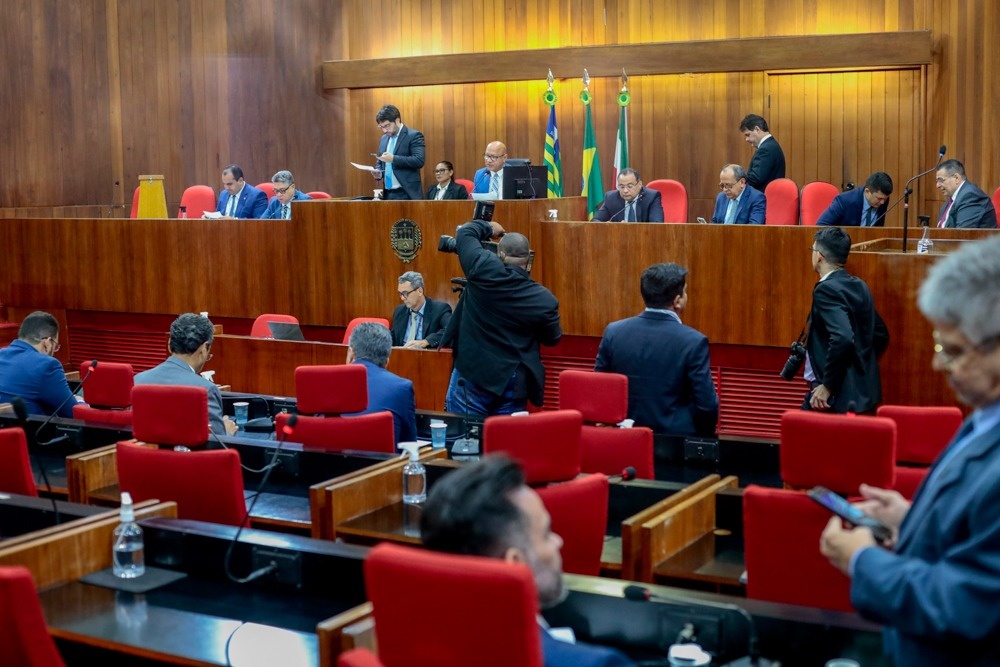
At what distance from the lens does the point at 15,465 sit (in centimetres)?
425

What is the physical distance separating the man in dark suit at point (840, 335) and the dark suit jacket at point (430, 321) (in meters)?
2.47

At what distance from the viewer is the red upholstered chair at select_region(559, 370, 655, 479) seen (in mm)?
4270

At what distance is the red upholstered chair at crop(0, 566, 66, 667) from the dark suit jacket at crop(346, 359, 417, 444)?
2559mm

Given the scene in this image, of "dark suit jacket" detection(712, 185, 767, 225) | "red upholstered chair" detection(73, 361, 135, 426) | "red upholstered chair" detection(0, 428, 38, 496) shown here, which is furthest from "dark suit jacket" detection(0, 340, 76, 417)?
"dark suit jacket" detection(712, 185, 767, 225)

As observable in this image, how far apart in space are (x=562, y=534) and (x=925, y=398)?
324cm

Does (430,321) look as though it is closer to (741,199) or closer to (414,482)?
(741,199)

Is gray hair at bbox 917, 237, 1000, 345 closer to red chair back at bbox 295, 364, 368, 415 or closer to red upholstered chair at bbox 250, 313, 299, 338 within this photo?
red chair back at bbox 295, 364, 368, 415

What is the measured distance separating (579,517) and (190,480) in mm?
1316

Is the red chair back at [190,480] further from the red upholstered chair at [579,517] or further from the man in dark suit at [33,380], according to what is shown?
the man in dark suit at [33,380]

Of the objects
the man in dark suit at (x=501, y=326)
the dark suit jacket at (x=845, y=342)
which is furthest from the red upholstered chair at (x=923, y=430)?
the man in dark suit at (x=501, y=326)

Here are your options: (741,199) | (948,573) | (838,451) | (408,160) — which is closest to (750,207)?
(741,199)

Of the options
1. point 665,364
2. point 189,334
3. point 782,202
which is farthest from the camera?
point 782,202

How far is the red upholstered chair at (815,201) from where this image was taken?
856 cm

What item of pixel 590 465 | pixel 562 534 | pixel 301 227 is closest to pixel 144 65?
pixel 301 227
